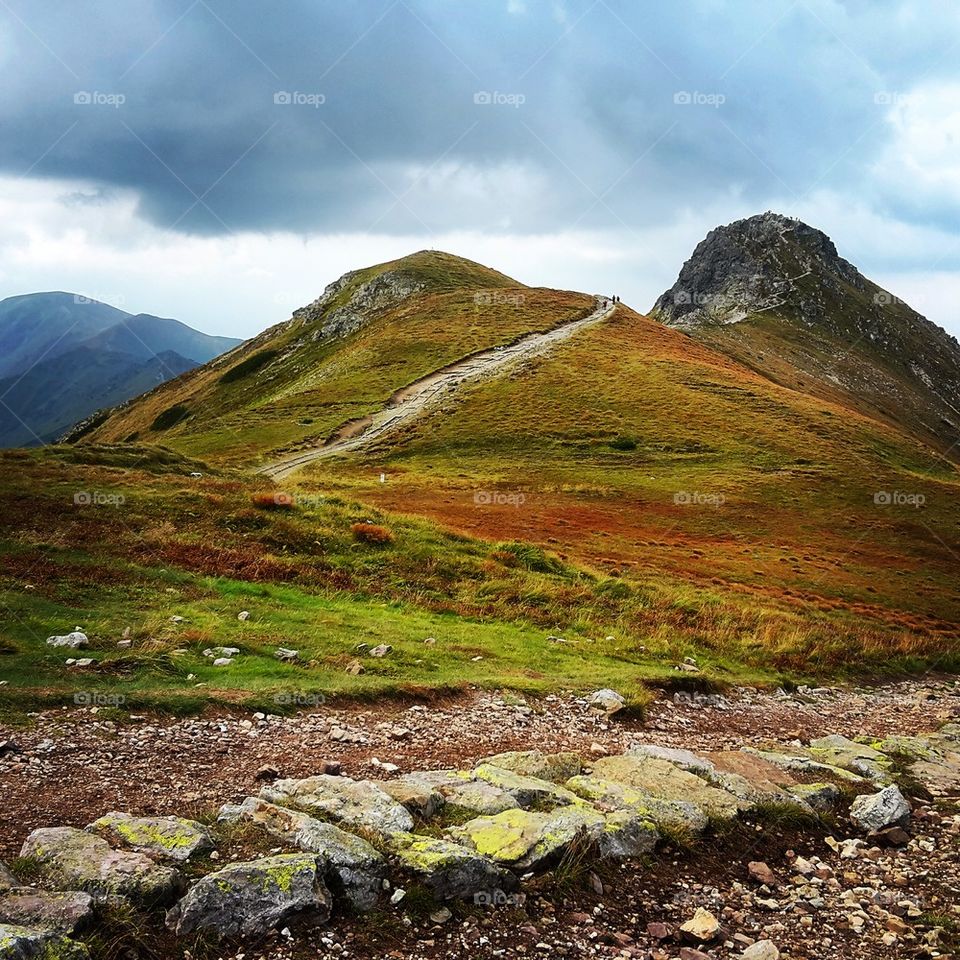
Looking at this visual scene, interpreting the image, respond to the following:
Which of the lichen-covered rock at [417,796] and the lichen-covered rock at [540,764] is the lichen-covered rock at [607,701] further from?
the lichen-covered rock at [417,796]

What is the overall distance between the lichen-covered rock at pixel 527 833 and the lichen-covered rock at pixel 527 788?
410 mm

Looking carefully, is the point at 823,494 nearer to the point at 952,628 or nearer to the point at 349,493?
the point at 952,628

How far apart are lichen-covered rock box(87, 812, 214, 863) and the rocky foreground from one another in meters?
0.02

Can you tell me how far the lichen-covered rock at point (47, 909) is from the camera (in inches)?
201

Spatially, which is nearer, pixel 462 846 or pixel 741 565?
pixel 462 846

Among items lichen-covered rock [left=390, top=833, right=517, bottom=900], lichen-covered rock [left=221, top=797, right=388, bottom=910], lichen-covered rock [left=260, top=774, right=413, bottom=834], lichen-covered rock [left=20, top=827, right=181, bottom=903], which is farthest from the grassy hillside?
lichen-covered rock [left=390, top=833, right=517, bottom=900]

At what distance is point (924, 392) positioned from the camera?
192000 millimetres

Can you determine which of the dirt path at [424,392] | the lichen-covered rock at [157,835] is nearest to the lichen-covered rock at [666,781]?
the lichen-covered rock at [157,835]

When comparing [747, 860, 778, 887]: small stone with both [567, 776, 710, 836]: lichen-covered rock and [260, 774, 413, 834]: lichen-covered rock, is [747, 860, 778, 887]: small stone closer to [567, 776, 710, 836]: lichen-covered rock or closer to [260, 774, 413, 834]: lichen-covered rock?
[567, 776, 710, 836]: lichen-covered rock

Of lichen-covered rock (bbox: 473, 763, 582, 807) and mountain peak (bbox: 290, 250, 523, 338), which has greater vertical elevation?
mountain peak (bbox: 290, 250, 523, 338)

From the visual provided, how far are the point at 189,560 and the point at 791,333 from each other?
631 feet

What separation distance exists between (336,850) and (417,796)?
1.87 meters

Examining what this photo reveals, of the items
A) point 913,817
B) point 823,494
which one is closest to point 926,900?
point 913,817

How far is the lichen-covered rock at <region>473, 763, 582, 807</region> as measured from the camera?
347 inches
